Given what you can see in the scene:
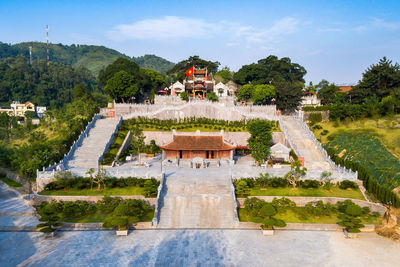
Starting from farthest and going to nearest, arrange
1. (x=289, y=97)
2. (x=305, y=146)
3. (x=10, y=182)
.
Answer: (x=289, y=97) < (x=305, y=146) < (x=10, y=182)

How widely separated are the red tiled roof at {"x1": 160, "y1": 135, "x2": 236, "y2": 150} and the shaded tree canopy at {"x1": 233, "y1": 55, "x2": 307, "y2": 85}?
3297cm

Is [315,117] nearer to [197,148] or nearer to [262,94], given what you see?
[262,94]

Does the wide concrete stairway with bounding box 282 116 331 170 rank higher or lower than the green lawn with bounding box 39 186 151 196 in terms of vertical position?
higher

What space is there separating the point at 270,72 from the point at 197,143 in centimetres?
4082

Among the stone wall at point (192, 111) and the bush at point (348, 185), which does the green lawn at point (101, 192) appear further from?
the stone wall at point (192, 111)

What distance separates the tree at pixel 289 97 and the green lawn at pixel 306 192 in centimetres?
2674

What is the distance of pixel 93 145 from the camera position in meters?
41.8

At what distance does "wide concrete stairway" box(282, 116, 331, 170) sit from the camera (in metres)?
38.5

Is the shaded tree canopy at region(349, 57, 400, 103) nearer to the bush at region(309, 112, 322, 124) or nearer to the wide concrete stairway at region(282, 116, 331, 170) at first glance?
the bush at region(309, 112, 322, 124)

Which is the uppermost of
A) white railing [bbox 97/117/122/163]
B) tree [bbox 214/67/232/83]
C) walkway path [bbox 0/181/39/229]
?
tree [bbox 214/67/232/83]

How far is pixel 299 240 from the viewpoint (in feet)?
79.3

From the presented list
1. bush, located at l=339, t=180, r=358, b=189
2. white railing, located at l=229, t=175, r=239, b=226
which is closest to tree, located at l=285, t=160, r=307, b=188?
bush, located at l=339, t=180, r=358, b=189

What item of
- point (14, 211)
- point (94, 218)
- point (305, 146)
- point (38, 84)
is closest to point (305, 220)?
point (94, 218)

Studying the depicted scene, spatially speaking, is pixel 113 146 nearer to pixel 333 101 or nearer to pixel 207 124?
pixel 207 124
